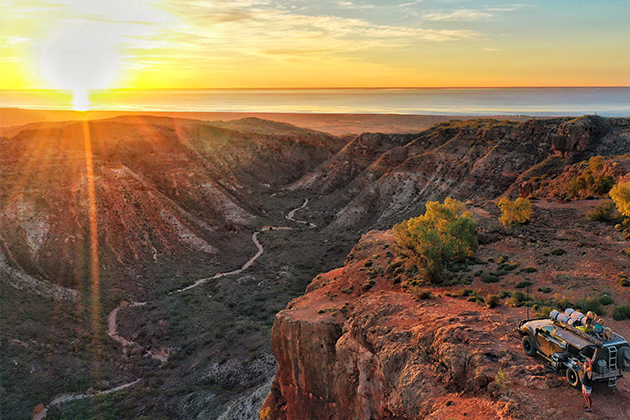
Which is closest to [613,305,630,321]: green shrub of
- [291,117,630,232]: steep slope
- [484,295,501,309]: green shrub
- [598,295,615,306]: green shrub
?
[598,295,615,306]: green shrub

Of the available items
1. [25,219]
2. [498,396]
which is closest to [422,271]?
[498,396]

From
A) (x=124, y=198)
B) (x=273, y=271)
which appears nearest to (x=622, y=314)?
(x=273, y=271)

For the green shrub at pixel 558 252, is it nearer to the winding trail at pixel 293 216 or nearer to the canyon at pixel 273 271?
the canyon at pixel 273 271

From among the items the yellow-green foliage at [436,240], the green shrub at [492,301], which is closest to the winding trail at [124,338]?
the yellow-green foliage at [436,240]

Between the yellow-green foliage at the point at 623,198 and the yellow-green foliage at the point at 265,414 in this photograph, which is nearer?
the yellow-green foliage at the point at 265,414

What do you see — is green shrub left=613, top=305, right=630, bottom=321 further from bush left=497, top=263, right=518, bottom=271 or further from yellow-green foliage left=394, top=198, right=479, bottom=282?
yellow-green foliage left=394, top=198, right=479, bottom=282

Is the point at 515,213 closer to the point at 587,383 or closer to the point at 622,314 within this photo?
the point at 622,314
